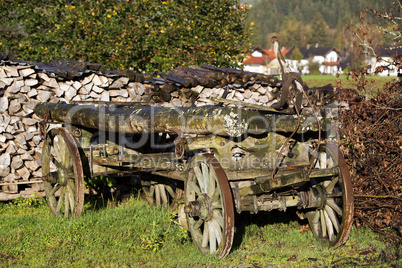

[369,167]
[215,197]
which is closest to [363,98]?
[369,167]

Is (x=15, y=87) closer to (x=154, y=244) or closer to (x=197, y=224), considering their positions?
(x=154, y=244)

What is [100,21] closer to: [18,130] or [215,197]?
[18,130]

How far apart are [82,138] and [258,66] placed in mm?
91480

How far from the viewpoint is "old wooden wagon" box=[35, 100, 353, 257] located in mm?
4453

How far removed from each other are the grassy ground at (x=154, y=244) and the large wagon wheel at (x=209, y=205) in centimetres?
17

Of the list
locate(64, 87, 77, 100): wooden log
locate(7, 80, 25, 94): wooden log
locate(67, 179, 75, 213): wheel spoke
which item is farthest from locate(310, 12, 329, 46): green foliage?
locate(67, 179, 75, 213): wheel spoke

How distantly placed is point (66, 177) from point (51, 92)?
2.14 m

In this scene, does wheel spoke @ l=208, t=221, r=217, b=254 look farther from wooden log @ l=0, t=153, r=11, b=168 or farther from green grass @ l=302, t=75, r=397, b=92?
wooden log @ l=0, t=153, r=11, b=168

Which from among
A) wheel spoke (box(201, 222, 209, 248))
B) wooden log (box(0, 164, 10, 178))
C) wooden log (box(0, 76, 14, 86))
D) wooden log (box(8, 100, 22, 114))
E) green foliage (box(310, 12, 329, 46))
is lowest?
wheel spoke (box(201, 222, 209, 248))

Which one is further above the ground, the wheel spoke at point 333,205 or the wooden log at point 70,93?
the wooden log at point 70,93

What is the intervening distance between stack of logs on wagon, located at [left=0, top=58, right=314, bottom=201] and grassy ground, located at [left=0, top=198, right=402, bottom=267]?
1.39 m

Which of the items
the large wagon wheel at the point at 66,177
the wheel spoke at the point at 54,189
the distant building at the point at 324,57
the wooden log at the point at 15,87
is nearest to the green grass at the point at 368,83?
the large wagon wheel at the point at 66,177

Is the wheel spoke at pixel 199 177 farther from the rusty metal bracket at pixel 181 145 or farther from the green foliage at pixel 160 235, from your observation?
the green foliage at pixel 160 235

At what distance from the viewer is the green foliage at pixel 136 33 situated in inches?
470
